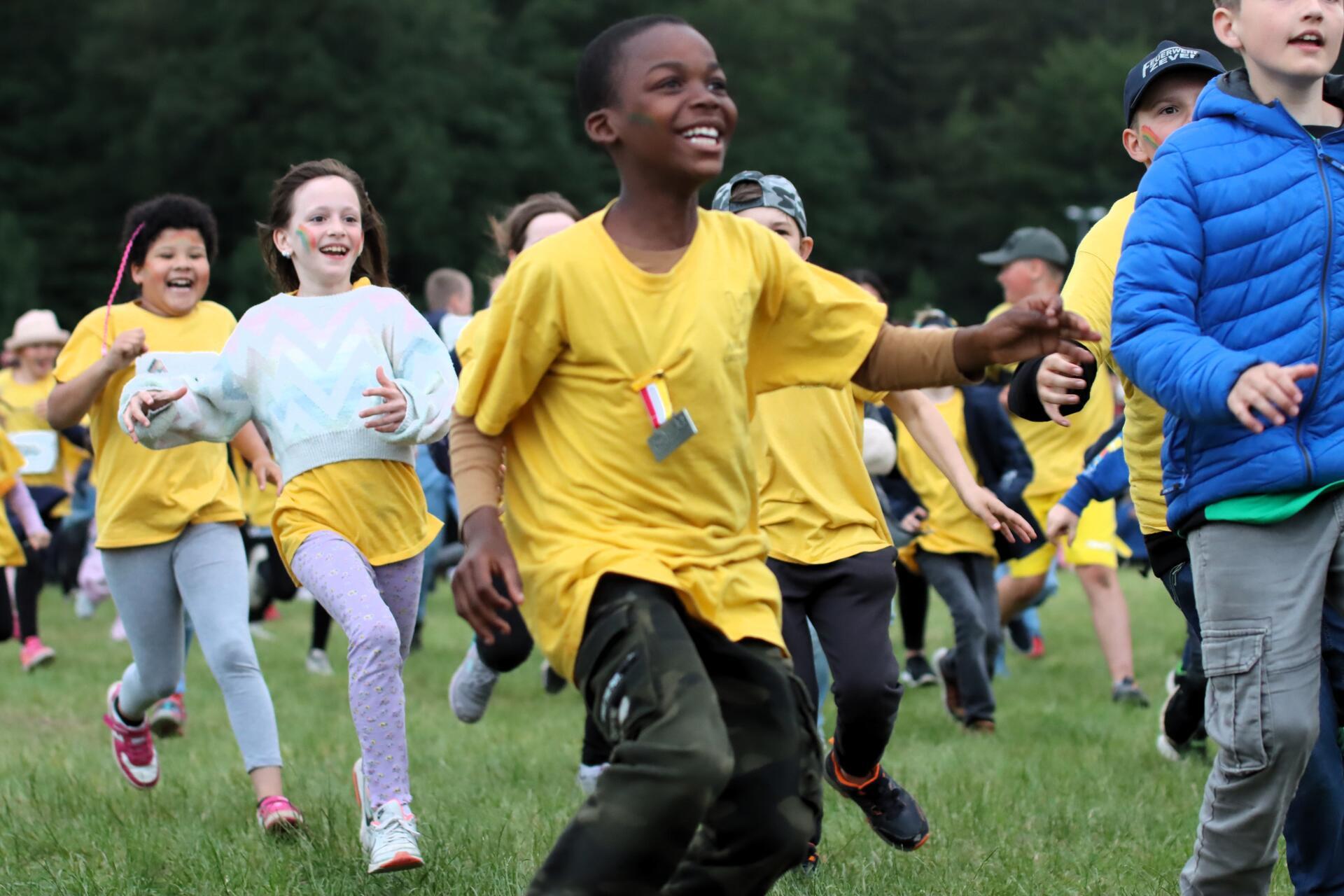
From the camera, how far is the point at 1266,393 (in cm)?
374

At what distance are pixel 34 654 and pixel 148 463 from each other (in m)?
5.64

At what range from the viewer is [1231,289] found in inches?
165

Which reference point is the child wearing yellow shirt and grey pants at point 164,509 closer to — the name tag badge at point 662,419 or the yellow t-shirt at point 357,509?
the yellow t-shirt at point 357,509

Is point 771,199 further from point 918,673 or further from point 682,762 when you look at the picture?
point 918,673

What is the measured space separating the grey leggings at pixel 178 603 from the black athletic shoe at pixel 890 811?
86.3 inches

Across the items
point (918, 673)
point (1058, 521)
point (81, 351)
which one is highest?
point (81, 351)

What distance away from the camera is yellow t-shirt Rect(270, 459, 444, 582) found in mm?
5645

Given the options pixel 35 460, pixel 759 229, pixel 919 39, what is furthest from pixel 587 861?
pixel 919 39

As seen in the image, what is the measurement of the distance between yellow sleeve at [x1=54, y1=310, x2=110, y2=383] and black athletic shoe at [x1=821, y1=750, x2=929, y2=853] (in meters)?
3.26

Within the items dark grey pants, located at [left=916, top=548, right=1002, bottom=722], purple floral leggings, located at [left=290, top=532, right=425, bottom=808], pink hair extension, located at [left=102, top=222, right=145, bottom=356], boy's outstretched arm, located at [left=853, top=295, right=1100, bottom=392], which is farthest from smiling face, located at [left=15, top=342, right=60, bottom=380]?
boy's outstretched arm, located at [left=853, top=295, right=1100, bottom=392]

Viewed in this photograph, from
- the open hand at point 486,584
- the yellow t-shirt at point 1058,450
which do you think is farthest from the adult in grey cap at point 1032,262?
the open hand at point 486,584

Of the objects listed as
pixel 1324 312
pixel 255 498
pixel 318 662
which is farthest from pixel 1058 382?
pixel 255 498

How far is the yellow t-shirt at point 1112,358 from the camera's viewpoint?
5.00 m

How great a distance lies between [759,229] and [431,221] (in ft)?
134
